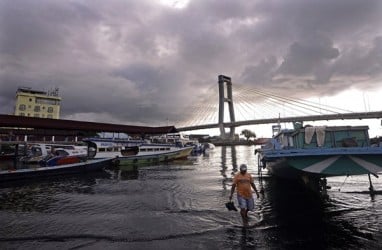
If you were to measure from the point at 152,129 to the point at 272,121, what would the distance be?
5959 centimetres

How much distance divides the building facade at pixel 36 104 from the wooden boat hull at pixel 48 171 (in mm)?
64853

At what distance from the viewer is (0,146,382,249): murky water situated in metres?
6.72

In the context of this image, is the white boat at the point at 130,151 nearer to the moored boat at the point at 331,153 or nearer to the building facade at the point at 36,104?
the moored boat at the point at 331,153

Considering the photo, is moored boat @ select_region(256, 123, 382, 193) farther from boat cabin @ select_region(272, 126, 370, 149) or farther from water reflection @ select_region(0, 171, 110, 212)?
water reflection @ select_region(0, 171, 110, 212)

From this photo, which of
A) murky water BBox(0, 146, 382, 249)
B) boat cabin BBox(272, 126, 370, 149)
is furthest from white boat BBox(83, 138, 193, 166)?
boat cabin BBox(272, 126, 370, 149)

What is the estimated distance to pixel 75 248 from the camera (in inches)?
253

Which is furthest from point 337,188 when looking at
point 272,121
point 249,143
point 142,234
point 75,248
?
point 249,143

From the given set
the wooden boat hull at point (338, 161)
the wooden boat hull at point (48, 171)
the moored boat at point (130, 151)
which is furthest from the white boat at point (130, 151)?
the wooden boat hull at point (338, 161)

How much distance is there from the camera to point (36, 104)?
3078 inches

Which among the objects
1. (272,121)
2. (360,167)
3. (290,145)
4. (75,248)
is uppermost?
(272,121)

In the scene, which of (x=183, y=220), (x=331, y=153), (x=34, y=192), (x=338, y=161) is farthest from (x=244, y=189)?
(x=34, y=192)

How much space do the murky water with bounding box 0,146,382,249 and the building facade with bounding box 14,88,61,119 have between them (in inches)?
2917

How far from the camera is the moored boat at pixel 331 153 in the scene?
9.02 meters

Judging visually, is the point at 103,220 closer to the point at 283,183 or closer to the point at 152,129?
the point at 283,183
